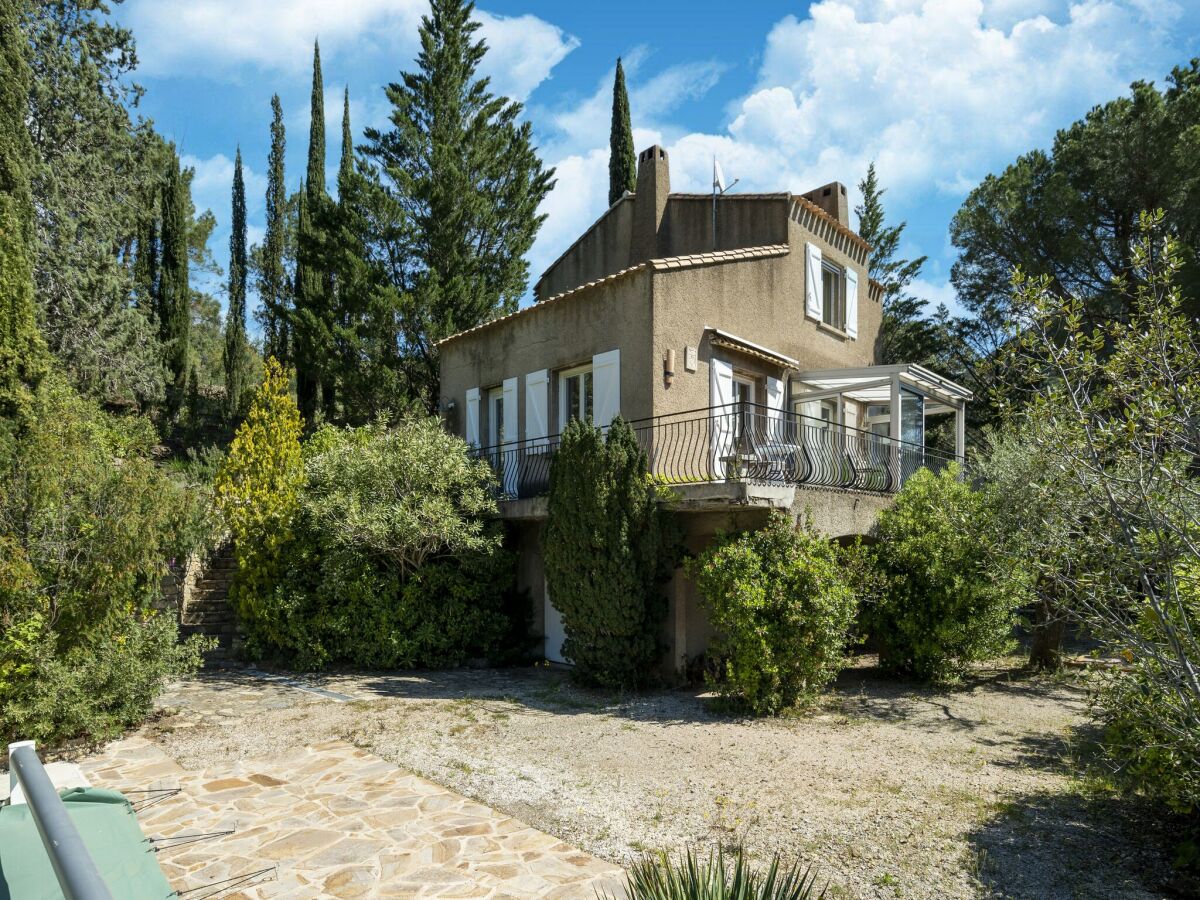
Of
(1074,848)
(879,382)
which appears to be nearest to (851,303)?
(879,382)

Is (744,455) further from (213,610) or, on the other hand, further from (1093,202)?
(1093,202)

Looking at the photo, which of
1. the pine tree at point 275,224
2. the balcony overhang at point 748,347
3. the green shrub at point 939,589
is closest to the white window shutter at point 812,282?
the balcony overhang at point 748,347

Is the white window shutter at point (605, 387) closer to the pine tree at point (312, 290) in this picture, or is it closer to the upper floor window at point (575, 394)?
the upper floor window at point (575, 394)

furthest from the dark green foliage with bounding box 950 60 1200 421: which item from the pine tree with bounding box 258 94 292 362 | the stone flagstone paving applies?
the pine tree with bounding box 258 94 292 362

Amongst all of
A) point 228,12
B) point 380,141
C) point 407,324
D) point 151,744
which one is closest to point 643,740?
point 151,744

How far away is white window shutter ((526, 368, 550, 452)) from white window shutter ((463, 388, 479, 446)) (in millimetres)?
1977

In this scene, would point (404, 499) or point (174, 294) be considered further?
point (174, 294)

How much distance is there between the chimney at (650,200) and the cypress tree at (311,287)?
366 inches

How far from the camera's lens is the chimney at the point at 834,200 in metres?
17.5

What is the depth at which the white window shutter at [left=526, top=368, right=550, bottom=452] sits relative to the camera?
14.1 metres

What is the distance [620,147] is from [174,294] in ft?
Result: 51.8

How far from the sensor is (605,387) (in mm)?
12781

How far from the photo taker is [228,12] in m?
8.41

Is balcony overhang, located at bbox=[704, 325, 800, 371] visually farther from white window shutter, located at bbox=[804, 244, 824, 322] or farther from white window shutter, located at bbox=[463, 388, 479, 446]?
white window shutter, located at bbox=[463, 388, 479, 446]
